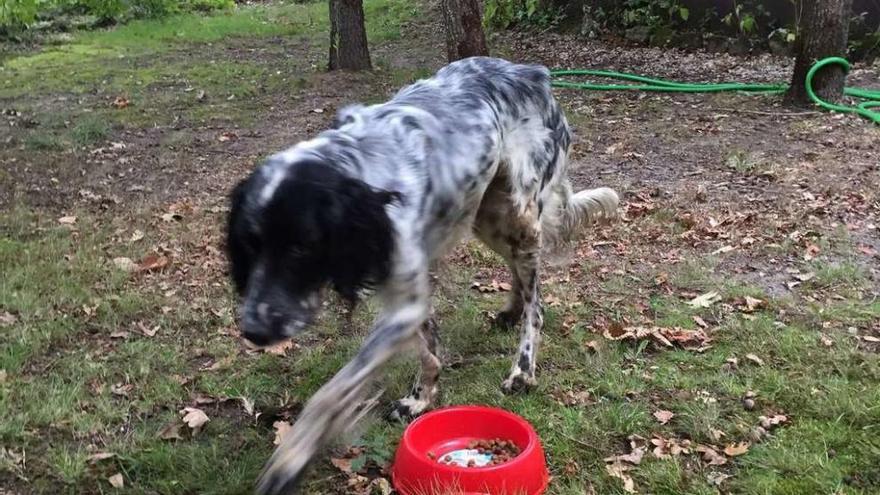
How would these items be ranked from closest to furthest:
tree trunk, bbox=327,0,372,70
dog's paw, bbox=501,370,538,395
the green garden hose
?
dog's paw, bbox=501,370,538,395
the green garden hose
tree trunk, bbox=327,0,372,70


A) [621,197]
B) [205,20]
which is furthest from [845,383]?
[205,20]

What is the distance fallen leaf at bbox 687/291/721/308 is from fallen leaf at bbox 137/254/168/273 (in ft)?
10.4

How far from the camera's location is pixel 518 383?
381cm

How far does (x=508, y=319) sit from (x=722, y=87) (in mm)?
6056

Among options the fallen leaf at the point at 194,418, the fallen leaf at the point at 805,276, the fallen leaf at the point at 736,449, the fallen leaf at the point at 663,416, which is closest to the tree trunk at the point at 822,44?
the fallen leaf at the point at 805,276

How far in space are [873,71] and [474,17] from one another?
16.6 ft

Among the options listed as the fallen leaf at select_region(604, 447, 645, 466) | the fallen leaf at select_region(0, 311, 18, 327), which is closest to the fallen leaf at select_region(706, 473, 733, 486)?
the fallen leaf at select_region(604, 447, 645, 466)

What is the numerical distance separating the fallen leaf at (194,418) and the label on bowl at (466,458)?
1048 mm

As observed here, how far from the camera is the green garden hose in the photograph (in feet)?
26.9

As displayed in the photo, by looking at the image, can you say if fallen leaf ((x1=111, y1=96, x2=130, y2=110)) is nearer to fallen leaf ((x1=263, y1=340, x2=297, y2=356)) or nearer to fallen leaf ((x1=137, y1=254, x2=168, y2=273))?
fallen leaf ((x1=137, y1=254, x2=168, y2=273))

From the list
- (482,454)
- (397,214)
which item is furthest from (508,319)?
(397,214)

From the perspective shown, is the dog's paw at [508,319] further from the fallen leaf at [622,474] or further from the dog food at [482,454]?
the fallen leaf at [622,474]

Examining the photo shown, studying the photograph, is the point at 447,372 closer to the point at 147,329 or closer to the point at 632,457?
the point at 632,457

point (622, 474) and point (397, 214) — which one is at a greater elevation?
point (397, 214)
